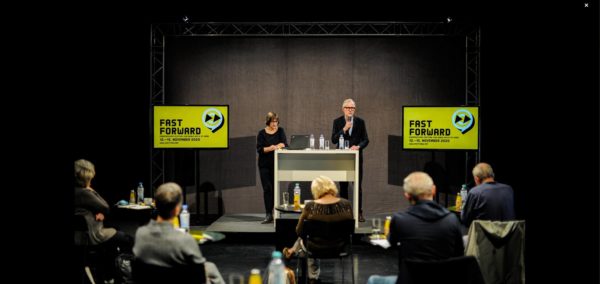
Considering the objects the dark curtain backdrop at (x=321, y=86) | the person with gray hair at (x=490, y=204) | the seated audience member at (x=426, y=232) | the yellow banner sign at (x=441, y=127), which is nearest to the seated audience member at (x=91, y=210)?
the seated audience member at (x=426, y=232)

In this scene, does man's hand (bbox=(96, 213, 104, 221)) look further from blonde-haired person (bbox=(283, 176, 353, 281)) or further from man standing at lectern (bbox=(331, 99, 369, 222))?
man standing at lectern (bbox=(331, 99, 369, 222))

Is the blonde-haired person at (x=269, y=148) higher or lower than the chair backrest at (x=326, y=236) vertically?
higher

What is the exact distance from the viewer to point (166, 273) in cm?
309

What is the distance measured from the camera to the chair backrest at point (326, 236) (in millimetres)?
4750

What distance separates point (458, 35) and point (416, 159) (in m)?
1.97

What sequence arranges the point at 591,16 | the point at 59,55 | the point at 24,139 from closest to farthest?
the point at 24,139 < the point at 59,55 < the point at 591,16

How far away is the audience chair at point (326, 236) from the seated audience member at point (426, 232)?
4.20 ft

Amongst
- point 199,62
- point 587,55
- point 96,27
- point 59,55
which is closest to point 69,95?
point 59,55

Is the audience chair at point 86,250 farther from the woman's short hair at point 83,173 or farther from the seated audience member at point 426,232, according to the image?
the seated audience member at point 426,232

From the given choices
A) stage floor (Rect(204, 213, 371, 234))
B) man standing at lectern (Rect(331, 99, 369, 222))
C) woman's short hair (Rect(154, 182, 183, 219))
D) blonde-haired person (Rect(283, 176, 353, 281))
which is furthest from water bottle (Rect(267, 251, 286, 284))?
man standing at lectern (Rect(331, 99, 369, 222))

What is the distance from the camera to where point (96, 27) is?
821cm

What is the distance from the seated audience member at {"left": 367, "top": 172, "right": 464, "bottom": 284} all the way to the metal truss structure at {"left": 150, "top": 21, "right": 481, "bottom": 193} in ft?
17.4

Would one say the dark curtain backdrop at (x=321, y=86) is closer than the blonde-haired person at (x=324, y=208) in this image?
No

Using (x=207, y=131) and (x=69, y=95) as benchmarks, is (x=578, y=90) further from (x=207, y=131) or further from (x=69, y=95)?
(x=69, y=95)
